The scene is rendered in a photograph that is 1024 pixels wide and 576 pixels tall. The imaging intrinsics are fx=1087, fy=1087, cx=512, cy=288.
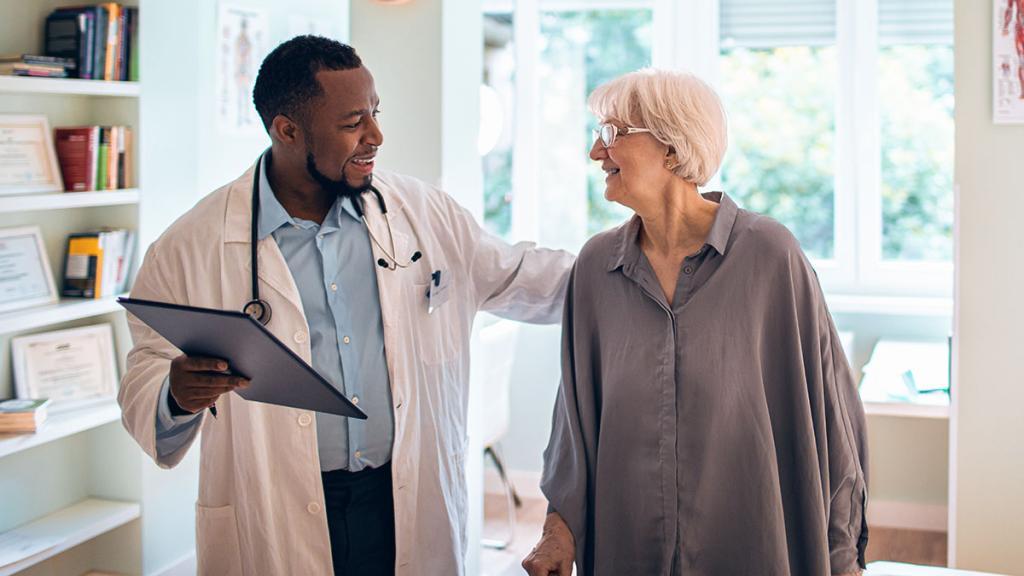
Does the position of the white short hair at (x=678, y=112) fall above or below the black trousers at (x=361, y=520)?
above

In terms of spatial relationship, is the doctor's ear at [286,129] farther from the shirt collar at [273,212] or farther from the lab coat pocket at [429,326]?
the lab coat pocket at [429,326]

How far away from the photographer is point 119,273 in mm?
3656

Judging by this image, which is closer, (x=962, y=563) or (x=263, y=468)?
(x=263, y=468)

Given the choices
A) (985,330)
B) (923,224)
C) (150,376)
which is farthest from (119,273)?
(923,224)

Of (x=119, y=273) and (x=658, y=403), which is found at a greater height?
(x=119, y=273)

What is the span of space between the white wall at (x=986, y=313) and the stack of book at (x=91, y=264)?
105 inches

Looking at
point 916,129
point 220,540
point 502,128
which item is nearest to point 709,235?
point 220,540

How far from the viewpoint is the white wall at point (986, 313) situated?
10.5 feet

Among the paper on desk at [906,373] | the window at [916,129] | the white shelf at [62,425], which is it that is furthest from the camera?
the window at [916,129]

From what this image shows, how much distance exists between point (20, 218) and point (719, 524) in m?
2.56

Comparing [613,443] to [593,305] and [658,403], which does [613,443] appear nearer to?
[658,403]

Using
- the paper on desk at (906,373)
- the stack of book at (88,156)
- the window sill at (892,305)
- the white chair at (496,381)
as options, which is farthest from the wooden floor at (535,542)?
the stack of book at (88,156)

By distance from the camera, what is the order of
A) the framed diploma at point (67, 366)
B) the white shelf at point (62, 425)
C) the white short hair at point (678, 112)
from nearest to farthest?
the white short hair at point (678, 112) → the white shelf at point (62, 425) → the framed diploma at point (67, 366)

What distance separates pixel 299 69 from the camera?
6.97 ft
